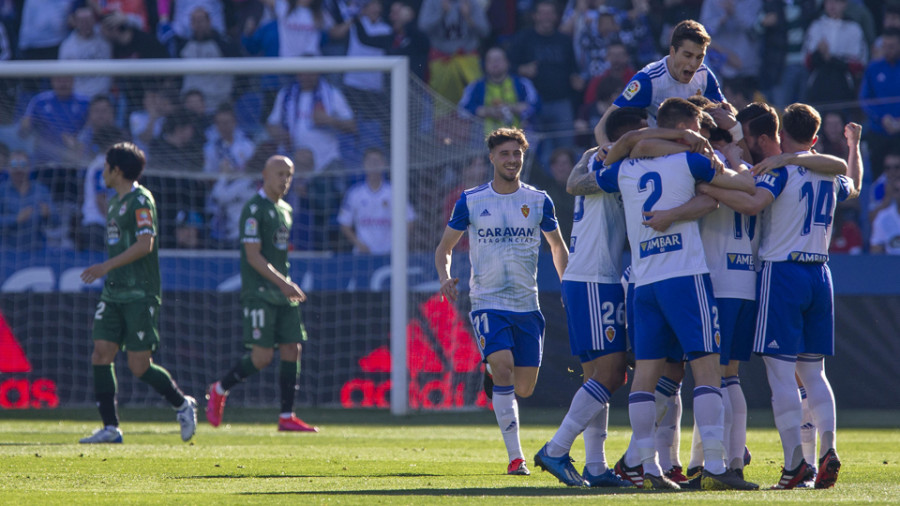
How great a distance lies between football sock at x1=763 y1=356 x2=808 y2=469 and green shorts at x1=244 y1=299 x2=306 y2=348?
504 centimetres

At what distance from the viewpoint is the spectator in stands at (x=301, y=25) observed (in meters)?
16.1

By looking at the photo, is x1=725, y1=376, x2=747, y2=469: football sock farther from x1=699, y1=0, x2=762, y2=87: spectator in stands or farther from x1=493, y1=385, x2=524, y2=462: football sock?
x1=699, y1=0, x2=762, y2=87: spectator in stands

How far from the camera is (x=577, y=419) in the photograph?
19.0ft

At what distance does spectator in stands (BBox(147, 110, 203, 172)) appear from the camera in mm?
14172

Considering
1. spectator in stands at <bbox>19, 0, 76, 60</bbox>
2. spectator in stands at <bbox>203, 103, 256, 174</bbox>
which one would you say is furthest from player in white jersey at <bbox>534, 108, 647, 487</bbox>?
spectator in stands at <bbox>19, 0, 76, 60</bbox>

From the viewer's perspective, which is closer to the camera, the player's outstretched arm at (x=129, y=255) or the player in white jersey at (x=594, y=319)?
the player in white jersey at (x=594, y=319)

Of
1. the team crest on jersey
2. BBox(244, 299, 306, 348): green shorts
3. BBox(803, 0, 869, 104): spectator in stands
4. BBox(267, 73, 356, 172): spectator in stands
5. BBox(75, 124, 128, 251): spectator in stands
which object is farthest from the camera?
BBox(803, 0, 869, 104): spectator in stands

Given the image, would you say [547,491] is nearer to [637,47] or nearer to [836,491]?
[836,491]

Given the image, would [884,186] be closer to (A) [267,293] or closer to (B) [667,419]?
(A) [267,293]

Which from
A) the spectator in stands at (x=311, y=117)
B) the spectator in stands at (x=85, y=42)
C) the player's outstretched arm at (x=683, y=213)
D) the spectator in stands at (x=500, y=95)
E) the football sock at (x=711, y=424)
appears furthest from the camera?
the spectator in stands at (x=85, y=42)

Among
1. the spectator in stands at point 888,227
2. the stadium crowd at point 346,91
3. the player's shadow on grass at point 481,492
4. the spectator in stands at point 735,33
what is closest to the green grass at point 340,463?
the player's shadow on grass at point 481,492

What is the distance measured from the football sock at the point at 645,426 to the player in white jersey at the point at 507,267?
3.32ft

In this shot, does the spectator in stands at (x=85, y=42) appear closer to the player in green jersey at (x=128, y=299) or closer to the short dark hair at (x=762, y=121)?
the player in green jersey at (x=128, y=299)

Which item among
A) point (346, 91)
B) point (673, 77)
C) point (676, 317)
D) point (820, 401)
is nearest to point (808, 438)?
point (820, 401)
